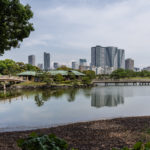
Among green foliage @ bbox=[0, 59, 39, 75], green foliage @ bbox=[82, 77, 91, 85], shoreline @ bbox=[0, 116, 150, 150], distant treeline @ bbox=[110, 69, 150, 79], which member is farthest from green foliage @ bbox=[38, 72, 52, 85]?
shoreline @ bbox=[0, 116, 150, 150]

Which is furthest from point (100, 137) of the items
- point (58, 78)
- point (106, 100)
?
point (58, 78)

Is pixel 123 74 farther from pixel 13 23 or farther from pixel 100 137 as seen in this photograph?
pixel 100 137

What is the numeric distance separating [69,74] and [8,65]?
88.5ft

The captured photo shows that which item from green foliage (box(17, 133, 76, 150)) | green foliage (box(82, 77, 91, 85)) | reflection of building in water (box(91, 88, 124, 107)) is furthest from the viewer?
green foliage (box(82, 77, 91, 85))

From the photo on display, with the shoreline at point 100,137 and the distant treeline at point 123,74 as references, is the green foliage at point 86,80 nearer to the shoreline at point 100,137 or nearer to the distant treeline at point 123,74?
the distant treeline at point 123,74

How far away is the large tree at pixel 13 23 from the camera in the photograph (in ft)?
33.0

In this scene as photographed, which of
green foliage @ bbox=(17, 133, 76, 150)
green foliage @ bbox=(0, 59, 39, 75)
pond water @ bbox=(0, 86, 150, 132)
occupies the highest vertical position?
green foliage @ bbox=(0, 59, 39, 75)

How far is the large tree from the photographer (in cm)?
1006

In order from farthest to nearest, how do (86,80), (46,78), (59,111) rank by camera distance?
(86,80) → (46,78) → (59,111)

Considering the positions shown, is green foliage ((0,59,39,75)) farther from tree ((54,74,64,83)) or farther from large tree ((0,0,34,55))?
large tree ((0,0,34,55))

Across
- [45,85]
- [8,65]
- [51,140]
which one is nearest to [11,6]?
[51,140]

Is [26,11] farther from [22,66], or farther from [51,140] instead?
[22,66]

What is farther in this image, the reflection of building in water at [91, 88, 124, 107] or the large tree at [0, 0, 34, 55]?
the reflection of building in water at [91, 88, 124, 107]

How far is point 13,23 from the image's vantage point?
10.7 m
